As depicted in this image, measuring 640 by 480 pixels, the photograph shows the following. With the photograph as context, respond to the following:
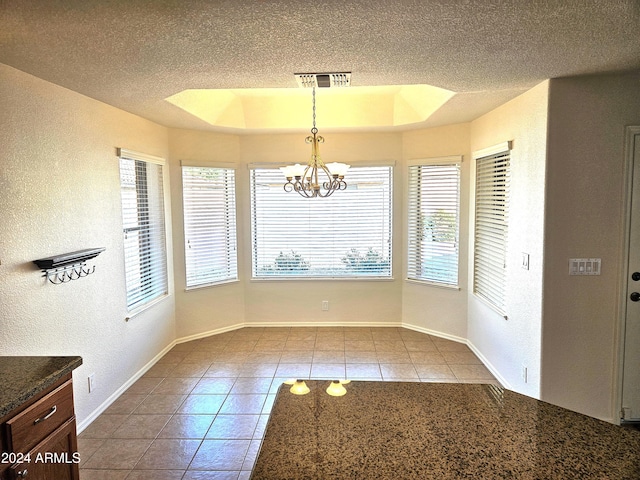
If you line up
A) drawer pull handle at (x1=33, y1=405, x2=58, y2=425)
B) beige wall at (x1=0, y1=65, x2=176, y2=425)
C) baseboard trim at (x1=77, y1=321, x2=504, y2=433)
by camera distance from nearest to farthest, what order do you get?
1. drawer pull handle at (x1=33, y1=405, x2=58, y2=425)
2. beige wall at (x1=0, y1=65, x2=176, y2=425)
3. baseboard trim at (x1=77, y1=321, x2=504, y2=433)

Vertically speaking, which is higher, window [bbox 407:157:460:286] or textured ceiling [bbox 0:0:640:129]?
textured ceiling [bbox 0:0:640:129]

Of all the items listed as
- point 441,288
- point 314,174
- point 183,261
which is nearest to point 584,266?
point 441,288

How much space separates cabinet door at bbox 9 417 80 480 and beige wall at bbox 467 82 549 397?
9.72 ft

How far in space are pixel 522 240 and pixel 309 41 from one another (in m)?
2.27

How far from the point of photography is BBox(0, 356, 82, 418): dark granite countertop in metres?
1.54

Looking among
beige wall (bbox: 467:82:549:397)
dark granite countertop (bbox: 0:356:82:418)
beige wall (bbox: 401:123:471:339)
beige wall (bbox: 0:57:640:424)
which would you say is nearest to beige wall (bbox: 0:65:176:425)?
beige wall (bbox: 0:57:640:424)

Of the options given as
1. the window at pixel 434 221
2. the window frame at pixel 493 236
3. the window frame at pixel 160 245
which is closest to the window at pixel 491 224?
the window frame at pixel 493 236

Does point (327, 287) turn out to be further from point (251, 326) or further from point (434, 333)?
point (434, 333)

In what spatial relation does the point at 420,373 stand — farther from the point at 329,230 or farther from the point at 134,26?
the point at 134,26

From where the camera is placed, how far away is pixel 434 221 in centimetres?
468

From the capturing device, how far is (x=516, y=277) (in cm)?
324

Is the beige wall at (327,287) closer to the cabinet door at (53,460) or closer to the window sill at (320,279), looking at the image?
the window sill at (320,279)

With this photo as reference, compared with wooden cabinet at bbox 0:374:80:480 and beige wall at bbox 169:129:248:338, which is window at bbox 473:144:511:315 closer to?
beige wall at bbox 169:129:248:338

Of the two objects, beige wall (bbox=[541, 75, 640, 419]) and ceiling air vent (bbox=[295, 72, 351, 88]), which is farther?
beige wall (bbox=[541, 75, 640, 419])
